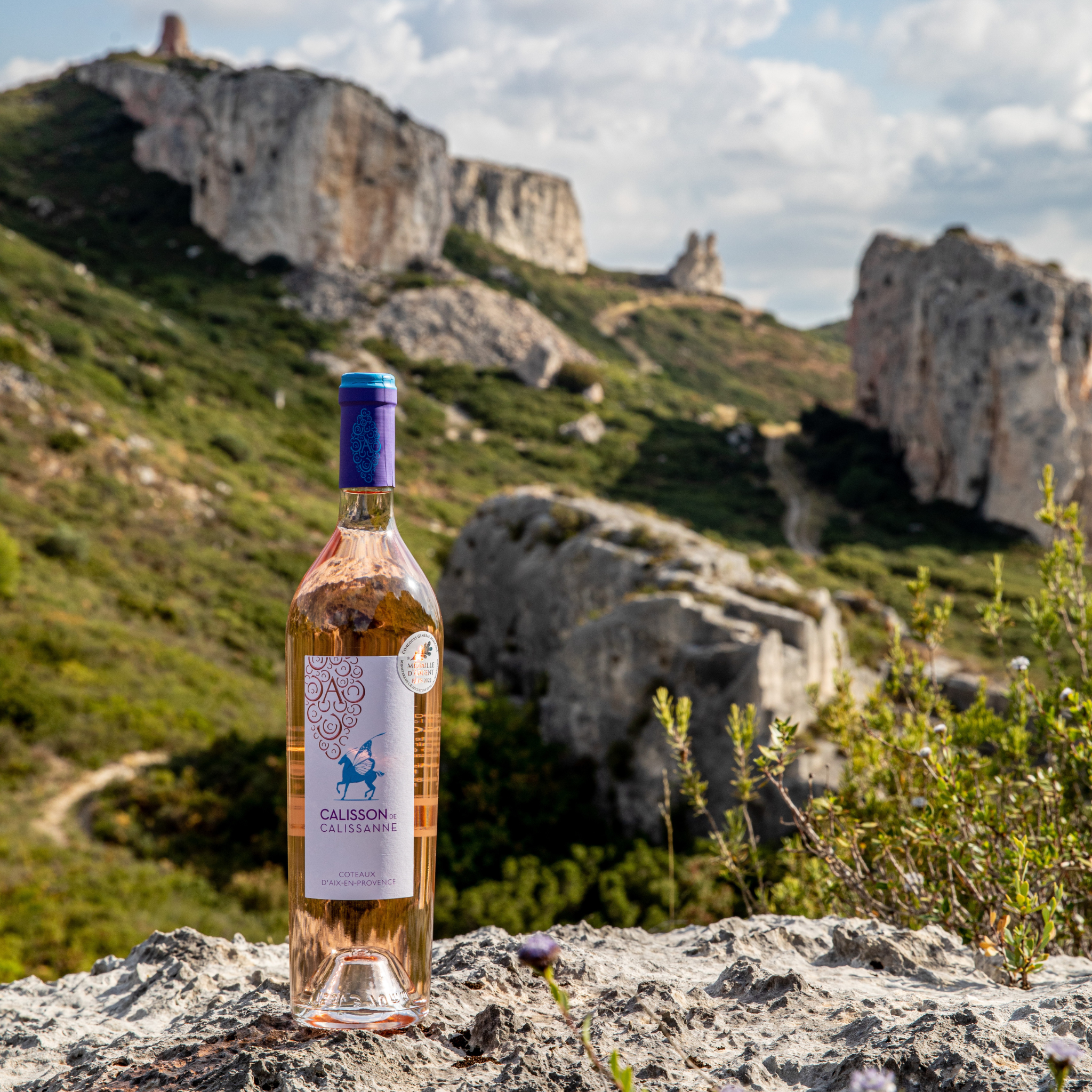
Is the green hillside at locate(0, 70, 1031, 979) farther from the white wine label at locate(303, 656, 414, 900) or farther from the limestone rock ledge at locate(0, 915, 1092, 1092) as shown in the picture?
the white wine label at locate(303, 656, 414, 900)

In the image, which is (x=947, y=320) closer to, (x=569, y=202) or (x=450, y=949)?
(x=450, y=949)

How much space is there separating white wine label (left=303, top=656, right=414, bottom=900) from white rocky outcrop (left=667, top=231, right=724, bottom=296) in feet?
340

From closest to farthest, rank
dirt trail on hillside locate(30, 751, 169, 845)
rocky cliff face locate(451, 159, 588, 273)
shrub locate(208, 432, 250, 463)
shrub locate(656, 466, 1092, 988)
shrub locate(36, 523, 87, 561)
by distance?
1. shrub locate(656, 466, 1092, 988)
2. dirt trail on hillside locate(30, 751, 169, 845)
3. shrub locate(36, 523, 87, 561)
4. shrub locate(208, 432, 250, 463)
5. rocky cliff face locate(451, 159, 588, 273)

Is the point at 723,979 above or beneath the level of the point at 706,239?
beneath

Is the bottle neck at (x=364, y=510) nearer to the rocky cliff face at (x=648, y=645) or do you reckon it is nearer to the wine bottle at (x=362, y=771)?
the wine bottle at (x=362, y=771)

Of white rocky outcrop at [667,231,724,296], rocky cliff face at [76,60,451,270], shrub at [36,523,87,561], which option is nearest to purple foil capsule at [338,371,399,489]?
shrub at [36,523,87,561]

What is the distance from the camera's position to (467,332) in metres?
55.3

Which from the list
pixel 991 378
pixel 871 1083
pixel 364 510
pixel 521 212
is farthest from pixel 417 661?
pixel 521 212

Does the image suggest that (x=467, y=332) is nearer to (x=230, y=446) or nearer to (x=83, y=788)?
(x=230, y=446)

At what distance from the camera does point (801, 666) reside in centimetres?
1016

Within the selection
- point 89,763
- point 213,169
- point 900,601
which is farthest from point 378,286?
point 89,763

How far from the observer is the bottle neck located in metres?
1.99

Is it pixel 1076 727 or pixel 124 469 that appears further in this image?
pixel 124 469

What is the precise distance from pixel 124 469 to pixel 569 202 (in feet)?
263
